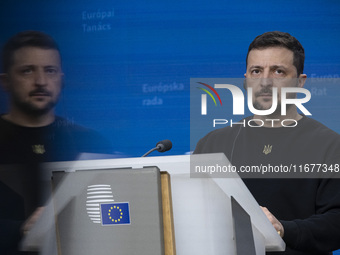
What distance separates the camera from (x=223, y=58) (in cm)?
277

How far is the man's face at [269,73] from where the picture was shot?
2.17m

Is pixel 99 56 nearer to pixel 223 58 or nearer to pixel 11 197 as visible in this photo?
pixel 223 58

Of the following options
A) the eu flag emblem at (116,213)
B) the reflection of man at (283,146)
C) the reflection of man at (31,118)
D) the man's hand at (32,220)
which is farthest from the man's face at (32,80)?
the eu flag emblem at (116,213)

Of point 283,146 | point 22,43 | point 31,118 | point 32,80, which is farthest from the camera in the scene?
point 22,43

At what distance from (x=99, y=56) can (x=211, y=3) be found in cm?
71

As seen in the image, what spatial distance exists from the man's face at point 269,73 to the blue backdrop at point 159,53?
474 millimetres

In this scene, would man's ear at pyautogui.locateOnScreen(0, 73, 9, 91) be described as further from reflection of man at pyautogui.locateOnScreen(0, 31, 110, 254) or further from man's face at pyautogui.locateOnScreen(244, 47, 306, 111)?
man's face at pyautogui.locateOnScreen(244, 47, 306, 111)

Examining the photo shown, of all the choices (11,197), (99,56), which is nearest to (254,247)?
(11,197)

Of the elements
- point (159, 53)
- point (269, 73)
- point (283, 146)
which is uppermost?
point (159, 53)

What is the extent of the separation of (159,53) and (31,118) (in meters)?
0.90

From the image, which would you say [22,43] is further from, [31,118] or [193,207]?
[193,207]

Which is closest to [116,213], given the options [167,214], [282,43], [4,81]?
[167,214]

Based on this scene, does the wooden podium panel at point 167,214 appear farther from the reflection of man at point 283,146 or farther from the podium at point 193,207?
the reflection of man at point 283,146

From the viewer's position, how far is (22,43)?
245cm
